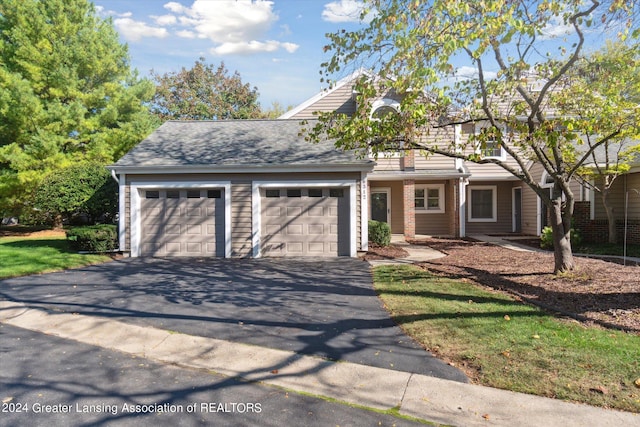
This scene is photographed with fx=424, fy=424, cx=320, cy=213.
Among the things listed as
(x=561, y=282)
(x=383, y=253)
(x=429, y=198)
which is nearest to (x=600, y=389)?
(x=561, y=282)

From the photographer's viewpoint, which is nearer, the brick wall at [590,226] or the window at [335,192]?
the window at [335,192]

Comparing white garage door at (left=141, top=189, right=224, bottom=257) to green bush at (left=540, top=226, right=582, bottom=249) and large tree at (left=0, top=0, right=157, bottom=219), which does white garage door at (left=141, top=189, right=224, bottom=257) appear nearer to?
large tree at (left=0, top=0, right=157, bottom=219)

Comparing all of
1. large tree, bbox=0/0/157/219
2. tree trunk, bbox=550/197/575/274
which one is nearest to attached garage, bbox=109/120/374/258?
tree trunk, bbox=550/197/575/274

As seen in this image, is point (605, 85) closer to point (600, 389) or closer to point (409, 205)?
point (600, 389)

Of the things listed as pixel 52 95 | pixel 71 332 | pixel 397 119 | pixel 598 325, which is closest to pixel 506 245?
pixel 397 119

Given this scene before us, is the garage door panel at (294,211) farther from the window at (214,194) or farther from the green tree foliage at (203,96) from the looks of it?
the green tree foliage at (203,96)

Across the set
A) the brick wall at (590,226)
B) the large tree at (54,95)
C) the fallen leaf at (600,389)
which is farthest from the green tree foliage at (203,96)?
the fallen leaf at (600,389)

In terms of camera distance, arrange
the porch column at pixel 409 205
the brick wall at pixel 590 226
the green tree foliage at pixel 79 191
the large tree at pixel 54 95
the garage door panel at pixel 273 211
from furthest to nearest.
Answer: the large tree at pixel 54 95
the porch column at pixel 409 205
the brick wall at pixel 590 226
the green tree foliage at pixel 79 191
the garage door panel at pixel 273 211

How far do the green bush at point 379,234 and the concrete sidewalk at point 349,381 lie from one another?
9550mm

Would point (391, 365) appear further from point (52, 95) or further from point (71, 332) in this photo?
point (52, 95)

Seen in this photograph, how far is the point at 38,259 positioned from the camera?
39.1ft

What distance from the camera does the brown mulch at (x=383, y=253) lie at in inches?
498

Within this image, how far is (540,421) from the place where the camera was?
3443mm

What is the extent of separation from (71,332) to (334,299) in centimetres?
411
